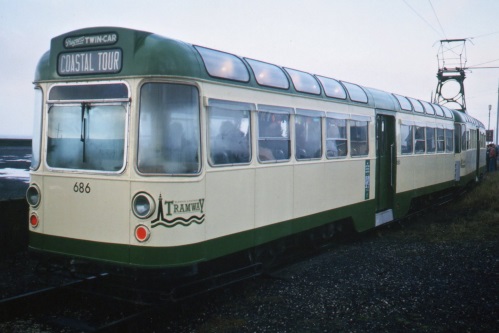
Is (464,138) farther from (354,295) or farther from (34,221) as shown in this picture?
(34,221)

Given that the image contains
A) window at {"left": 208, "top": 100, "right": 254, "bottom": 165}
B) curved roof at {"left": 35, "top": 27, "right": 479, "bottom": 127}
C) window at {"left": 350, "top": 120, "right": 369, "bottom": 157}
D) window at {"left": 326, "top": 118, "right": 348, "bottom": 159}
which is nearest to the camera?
curved roof at {"left": 35, "top": 27, "right": 479, "bottom": 127}

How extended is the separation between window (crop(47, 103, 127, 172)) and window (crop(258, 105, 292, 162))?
6.48ft

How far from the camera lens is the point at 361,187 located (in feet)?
32.1

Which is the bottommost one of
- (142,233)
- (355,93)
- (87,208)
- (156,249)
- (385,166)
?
(156,249)

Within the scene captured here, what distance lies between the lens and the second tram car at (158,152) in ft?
17.2

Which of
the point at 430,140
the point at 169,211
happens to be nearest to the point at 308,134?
the point at 169,211

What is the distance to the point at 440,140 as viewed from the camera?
15.2 meters

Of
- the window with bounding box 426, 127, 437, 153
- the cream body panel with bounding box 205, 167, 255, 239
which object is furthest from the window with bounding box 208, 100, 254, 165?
the window with bounding box 426, 127, 437, 153

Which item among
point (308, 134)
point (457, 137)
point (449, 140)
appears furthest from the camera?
point (457, 137)

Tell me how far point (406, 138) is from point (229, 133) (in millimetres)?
7348

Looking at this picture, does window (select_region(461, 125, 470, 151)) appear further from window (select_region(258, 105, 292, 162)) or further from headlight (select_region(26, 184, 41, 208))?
headlight (select_region(26, 184, 41, 208))

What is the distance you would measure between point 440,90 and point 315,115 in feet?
64.0

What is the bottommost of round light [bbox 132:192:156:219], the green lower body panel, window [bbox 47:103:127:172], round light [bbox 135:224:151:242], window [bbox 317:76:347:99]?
the green lower body panel

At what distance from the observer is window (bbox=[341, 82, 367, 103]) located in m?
9.53
